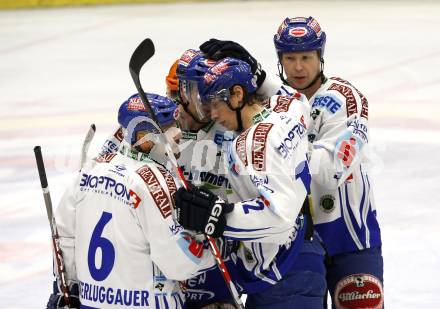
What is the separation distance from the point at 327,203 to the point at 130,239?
2.60ft

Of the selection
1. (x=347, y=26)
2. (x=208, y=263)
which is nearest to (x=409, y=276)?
(x=208, y=263)

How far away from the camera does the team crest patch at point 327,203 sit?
10.6ft

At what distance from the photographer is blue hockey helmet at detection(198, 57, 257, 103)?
2.78 m

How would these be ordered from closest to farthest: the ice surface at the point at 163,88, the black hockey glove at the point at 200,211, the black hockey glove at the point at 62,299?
1. the black hockey glove at the point at 200,211
2. the black hockey glove at the point at 62,299
3. the ice surface at the point at 163,88

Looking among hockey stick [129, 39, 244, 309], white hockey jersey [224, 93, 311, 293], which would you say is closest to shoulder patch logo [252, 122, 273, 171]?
white hockey jersey [224, 93, 311, 293]

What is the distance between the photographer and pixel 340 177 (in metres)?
3.11

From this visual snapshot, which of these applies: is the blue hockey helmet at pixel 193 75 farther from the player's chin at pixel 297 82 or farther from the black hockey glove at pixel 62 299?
the black hockey glove at pixel 62 299

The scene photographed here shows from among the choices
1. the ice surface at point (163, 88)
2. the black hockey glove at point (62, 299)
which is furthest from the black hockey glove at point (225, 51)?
the ice surface at point (163, 88)

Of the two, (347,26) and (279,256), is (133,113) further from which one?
(347,26)

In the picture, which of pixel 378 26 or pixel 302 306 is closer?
pixel 302 306

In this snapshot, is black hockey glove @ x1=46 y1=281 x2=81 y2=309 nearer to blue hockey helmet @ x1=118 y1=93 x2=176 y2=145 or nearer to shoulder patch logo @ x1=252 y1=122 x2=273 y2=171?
blue hockey helmet @ x1=118 y1=93 x2=176 y2=145

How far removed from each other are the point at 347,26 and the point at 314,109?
8281mm

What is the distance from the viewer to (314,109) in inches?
127

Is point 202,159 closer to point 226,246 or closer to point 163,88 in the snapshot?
point 226,246
